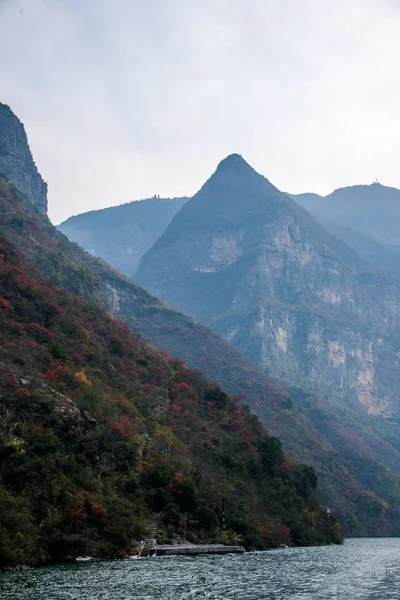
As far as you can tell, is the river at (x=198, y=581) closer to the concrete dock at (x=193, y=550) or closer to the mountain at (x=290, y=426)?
the concrete dock at (x=193, y=550)

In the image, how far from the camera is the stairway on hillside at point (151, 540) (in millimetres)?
54812

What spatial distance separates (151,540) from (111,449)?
9.74 meters

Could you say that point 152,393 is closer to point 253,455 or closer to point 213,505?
point 253,455

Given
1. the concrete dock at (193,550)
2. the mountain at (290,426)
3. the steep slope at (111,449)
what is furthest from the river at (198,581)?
the mountain at (290,426)

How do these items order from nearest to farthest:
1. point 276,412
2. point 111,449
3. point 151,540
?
point 151,540 < point 111,449 < point 276,412

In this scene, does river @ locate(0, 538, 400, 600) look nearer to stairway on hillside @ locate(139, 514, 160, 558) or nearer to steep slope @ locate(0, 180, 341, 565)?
stairway on hillside @ locate(139, 514, 160, 558)

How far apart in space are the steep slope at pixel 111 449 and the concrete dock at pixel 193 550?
6.31 feet

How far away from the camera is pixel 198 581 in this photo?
4138 cm

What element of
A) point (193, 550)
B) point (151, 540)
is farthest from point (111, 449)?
point (193, 550)

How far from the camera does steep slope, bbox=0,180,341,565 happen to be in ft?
164

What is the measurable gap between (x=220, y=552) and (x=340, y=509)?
325 ft

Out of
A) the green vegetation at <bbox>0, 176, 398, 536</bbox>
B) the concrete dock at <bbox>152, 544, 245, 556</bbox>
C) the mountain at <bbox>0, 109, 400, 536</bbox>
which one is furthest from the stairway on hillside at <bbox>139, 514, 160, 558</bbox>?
the green vegetation at <bbox>0, 176, 398, 536</bbox>

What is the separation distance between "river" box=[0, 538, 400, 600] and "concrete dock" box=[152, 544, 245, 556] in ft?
8.69

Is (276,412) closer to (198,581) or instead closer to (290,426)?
(290,426)
